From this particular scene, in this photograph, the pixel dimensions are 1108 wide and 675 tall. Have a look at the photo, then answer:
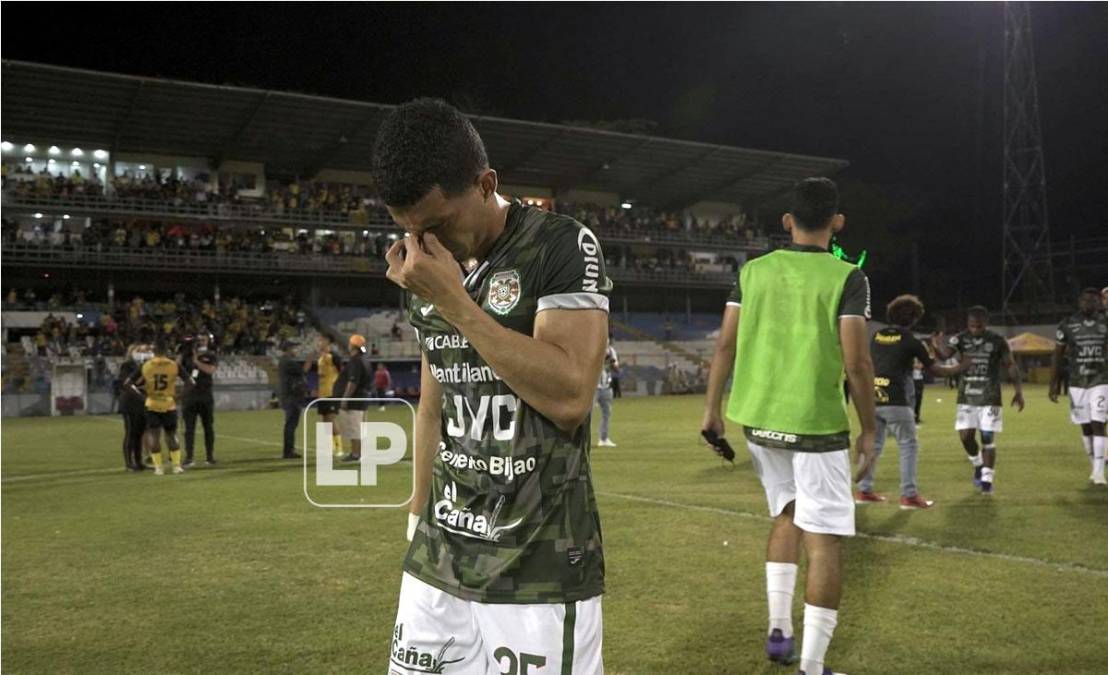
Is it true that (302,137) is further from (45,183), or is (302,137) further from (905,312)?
(905,312)

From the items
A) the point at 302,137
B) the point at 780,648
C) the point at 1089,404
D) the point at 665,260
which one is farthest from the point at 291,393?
the point at 665,260

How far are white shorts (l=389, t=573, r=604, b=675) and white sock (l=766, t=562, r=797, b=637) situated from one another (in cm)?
255

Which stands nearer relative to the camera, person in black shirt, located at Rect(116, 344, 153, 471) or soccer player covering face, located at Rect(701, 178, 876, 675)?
soccer player covering face, located at Rect(701, 178, 876, 675)

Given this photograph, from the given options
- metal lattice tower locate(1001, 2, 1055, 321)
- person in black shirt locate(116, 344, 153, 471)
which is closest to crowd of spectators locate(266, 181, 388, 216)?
person in black shirt locate(116, 344, 153, 471)

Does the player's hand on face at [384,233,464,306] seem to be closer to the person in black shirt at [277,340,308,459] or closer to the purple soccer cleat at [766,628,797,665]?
the purple soccer cleat at [766,628,797,665]

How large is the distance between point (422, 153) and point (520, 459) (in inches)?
30.8

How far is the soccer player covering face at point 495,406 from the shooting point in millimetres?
2031

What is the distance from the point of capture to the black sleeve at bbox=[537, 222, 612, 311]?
213 cm

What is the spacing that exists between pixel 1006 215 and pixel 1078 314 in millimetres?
48642

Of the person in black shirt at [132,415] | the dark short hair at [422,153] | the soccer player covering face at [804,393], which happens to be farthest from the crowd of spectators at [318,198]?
the dark short hair at [422,153]

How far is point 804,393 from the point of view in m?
4.34

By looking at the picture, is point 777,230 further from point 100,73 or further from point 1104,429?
point 1104,429

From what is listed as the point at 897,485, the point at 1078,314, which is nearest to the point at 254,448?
the point at 897,485

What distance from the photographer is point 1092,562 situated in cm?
674
